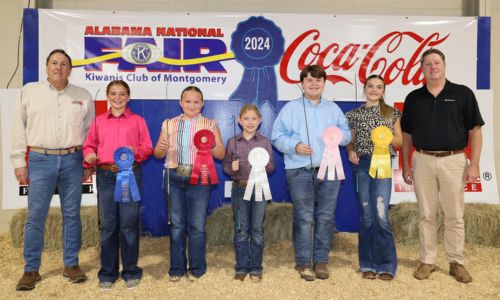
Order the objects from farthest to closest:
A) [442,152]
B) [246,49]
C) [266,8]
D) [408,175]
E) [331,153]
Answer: [266,8] < [246,49] < [408,175] < [442,152] < [331,153]

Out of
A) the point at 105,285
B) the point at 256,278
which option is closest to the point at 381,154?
the point at 256,278

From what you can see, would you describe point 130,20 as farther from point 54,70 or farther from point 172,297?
point 172,297

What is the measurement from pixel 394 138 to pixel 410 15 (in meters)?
1.85

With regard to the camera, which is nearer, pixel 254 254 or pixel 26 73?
pixel 254 254

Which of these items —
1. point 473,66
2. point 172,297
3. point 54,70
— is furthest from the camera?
point 473,66

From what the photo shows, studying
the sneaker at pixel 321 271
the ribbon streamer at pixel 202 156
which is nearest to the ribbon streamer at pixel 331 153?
the sneaker at pixel 321 271

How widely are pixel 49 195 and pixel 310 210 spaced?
61.0 inches

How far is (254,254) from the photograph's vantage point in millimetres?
2535

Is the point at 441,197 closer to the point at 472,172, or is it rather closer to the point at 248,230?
the point at 472,172

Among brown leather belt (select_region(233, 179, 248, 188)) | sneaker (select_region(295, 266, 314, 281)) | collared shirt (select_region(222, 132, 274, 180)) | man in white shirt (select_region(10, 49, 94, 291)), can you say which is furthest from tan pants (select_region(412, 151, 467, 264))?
man in white shirt (select_region(10, 49, 94, 291))

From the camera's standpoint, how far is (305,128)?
2537mm

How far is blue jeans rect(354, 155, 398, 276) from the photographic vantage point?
2.50 metres

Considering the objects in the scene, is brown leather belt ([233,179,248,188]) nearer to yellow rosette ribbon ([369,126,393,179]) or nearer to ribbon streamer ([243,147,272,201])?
ribbon streamer ([243,147,272,201])

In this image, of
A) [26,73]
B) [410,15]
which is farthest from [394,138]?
[26,73]
